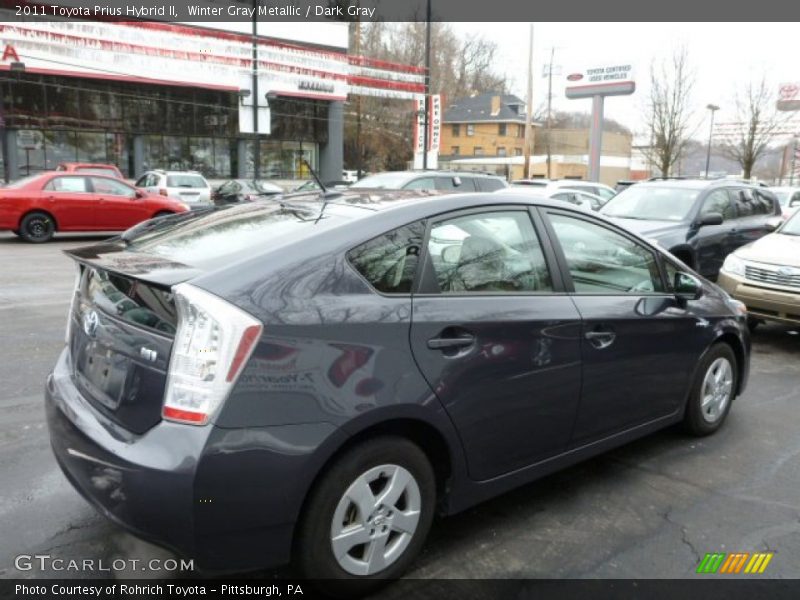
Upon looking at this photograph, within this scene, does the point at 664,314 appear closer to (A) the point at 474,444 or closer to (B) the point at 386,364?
(A) the point at 474,444

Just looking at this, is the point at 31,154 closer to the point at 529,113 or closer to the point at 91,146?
the point at 91,146

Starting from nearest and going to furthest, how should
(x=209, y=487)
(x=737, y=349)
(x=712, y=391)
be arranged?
1. (x=209, y=487)
2. (x=712, y=391)
3. (x=737, y=349)

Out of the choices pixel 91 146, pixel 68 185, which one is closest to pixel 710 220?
pixel 68 185

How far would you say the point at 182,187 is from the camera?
64.0 ft

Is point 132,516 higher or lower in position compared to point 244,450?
lower

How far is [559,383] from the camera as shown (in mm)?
3225

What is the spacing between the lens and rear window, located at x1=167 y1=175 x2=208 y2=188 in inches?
Answer: 764

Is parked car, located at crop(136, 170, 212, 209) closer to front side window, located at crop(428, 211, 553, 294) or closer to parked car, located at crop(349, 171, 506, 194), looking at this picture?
parked car, located at crop(349, 171, 506, 194)

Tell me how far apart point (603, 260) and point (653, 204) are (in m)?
6.39

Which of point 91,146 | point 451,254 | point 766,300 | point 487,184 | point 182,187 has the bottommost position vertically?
point 766,300

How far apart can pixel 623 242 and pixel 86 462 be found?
2.95 metres

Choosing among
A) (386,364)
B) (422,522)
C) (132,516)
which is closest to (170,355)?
(132,516)

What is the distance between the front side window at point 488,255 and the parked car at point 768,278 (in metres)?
4.35

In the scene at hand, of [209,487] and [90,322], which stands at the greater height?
[90,322]
